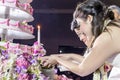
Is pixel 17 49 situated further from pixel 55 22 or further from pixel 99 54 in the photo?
pixel 55 22

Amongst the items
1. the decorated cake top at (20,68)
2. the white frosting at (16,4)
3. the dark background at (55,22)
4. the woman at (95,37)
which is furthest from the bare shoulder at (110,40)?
the dark background at (55,22)

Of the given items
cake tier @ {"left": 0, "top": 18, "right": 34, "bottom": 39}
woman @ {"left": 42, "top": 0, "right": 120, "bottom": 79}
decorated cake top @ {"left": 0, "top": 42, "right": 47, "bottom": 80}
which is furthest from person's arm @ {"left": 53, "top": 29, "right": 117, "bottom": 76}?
cake tier @ {"left": 0, "top": 18, "right": 34, "bottom": 39}

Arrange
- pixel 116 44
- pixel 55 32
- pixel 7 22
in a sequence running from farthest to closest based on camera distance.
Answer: pixel 55 32, pixel 7 22, pixel 116 44

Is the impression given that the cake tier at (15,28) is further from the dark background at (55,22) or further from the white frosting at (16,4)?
the dark background at (55,22)

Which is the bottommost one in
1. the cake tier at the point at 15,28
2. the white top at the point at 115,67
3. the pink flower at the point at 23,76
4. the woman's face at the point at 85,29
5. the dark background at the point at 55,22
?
the dark background at the point at 55,22

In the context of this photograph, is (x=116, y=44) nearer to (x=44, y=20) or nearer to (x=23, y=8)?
(x=23, y=8)

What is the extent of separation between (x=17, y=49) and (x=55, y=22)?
→ 13.5 ft

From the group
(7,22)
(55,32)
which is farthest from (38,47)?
(55,32)

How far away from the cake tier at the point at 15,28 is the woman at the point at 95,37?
556 millimetres

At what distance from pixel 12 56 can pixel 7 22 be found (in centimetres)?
59

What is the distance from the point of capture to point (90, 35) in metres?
1.33

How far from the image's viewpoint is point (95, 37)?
4.29 ft

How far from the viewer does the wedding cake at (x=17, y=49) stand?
1253 mm

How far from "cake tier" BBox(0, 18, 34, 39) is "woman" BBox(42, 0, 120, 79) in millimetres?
556
